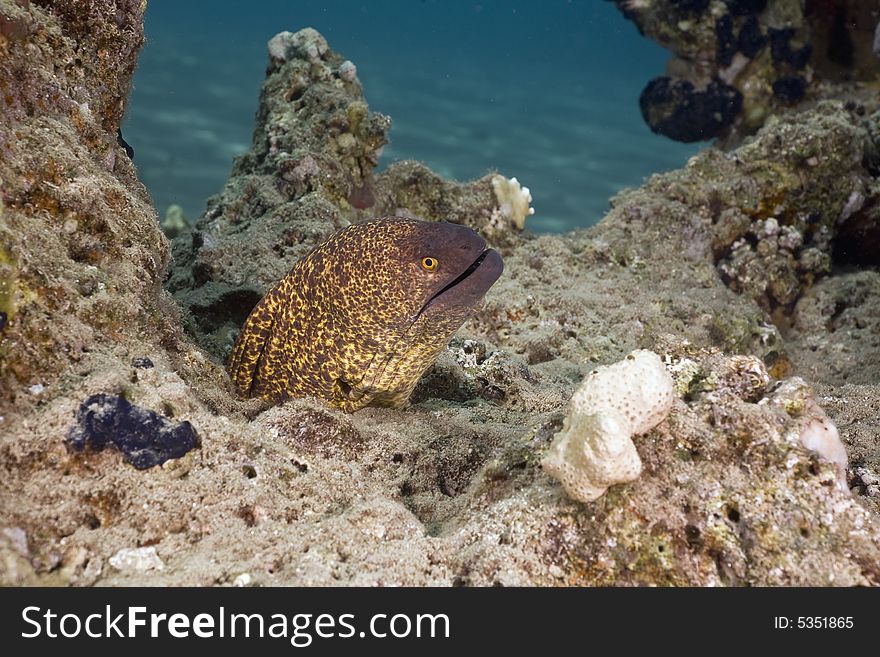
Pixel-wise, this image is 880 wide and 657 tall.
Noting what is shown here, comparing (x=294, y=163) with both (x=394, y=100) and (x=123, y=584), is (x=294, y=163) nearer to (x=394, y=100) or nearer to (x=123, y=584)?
(x=123, y=584)

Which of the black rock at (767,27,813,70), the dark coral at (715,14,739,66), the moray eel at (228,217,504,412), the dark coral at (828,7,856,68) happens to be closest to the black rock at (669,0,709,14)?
the dark coral at (715,14,739,66)

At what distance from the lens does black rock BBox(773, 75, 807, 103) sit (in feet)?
29.1

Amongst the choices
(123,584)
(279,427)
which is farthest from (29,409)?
(279,427)

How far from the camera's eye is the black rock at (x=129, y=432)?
1.98 metres

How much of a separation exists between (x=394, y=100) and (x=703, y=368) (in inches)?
1282

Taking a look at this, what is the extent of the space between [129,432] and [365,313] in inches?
45.1

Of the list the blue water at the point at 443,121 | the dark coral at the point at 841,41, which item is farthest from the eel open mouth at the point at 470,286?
the dark coral at the point at 841,41

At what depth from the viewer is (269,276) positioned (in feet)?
15.0

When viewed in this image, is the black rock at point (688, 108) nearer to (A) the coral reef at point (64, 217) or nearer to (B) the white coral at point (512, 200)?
(B) the white coral at point (512, 200)

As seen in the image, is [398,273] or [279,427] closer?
[279,427]

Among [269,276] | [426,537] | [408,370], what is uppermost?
[269,276]

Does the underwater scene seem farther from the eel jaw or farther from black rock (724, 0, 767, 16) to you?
black rock (724, 0, 767, 16)

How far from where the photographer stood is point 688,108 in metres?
9.63
